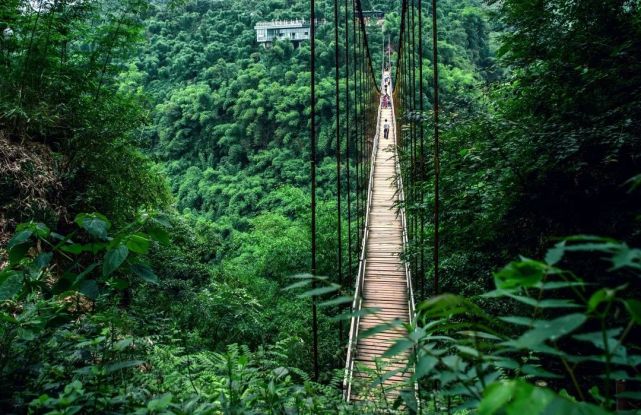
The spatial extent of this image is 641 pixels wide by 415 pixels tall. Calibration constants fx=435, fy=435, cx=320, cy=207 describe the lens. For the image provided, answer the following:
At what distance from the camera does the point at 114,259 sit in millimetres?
870

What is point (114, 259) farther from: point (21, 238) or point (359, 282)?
point (359, 282)

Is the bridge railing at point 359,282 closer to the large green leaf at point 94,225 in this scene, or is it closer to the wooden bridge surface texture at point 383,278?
the wooden bridge surface texture at point 383,278

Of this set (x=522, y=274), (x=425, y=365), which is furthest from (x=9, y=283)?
(x=522, y=274)

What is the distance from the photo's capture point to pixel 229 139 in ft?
89.7

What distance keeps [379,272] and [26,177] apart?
524cm

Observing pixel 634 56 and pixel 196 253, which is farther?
pixel 196 253

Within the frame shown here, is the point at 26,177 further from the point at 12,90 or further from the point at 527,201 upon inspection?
the point at 527,201

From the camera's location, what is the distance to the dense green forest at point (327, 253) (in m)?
0.65

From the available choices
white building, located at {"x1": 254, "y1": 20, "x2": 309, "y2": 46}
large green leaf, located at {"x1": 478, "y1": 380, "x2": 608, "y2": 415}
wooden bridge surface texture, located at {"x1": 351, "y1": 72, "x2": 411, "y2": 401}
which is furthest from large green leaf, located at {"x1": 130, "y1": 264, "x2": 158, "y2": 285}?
white building, located at {"x1": 254, "y1": 20, "x2": 309, "y2": 46}

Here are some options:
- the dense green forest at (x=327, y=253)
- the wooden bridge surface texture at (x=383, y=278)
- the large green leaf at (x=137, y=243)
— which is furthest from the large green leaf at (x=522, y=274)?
the wooden bridge surface texture at (x=383, y=278)

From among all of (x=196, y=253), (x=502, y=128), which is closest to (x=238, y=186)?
(x=196, y=253)

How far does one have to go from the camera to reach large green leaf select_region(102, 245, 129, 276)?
0.85 meters

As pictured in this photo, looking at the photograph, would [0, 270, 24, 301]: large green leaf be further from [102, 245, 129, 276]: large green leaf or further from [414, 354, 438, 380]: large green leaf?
[414, 354, 438, 380]: large green leaf

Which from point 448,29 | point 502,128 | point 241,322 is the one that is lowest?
point 241,322
